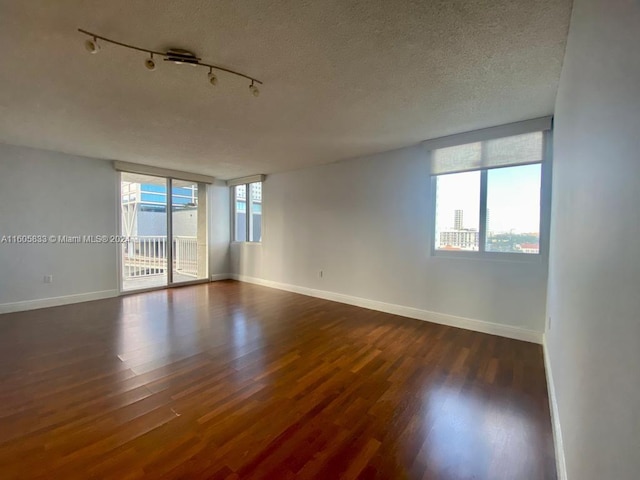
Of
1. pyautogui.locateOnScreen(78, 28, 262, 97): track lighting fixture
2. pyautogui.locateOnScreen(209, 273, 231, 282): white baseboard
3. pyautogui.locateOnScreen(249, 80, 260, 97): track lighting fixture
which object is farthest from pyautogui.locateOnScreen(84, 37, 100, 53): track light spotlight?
pyautogui.locateOnScreen(209, 273, 231, 282): white baseboard

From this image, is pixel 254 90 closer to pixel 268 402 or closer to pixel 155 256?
pixel 268 402

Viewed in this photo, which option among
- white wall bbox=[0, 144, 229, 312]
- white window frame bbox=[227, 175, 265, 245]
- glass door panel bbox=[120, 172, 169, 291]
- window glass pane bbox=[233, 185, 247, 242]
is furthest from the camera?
window glass pane bbox=[233, 185, 247, 242]

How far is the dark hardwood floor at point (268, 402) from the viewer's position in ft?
4.67

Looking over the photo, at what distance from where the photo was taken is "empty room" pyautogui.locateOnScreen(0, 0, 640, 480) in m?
1.18

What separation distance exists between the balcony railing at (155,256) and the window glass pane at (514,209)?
18.4 feet

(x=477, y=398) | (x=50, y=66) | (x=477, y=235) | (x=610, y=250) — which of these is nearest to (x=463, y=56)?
(x=610, y=250)

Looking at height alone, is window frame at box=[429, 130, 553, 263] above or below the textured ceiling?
below

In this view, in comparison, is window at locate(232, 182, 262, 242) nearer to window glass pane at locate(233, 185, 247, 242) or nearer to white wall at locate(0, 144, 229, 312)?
window glass pane at locate(233, 185, 247, 242)

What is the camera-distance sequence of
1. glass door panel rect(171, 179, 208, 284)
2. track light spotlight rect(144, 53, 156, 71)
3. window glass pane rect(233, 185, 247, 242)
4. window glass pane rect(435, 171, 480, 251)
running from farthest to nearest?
window glass pane rect(233, 185, 247, 242) → glass door panel rect(171, 179, 208, 284) → window glass pane rect(435, 171, 480, 251) → track light spotlight rect(144, 53, 156, 71)

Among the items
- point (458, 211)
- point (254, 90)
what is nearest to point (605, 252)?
point (254, 90)

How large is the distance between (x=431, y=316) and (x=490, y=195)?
1651 mm

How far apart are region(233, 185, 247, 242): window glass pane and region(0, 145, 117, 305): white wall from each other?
2.38 meters

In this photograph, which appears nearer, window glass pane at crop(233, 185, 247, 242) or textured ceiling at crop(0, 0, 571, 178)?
textured ceiling at crop(0, 0, 571, 178)

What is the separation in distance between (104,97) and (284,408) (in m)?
2.94
